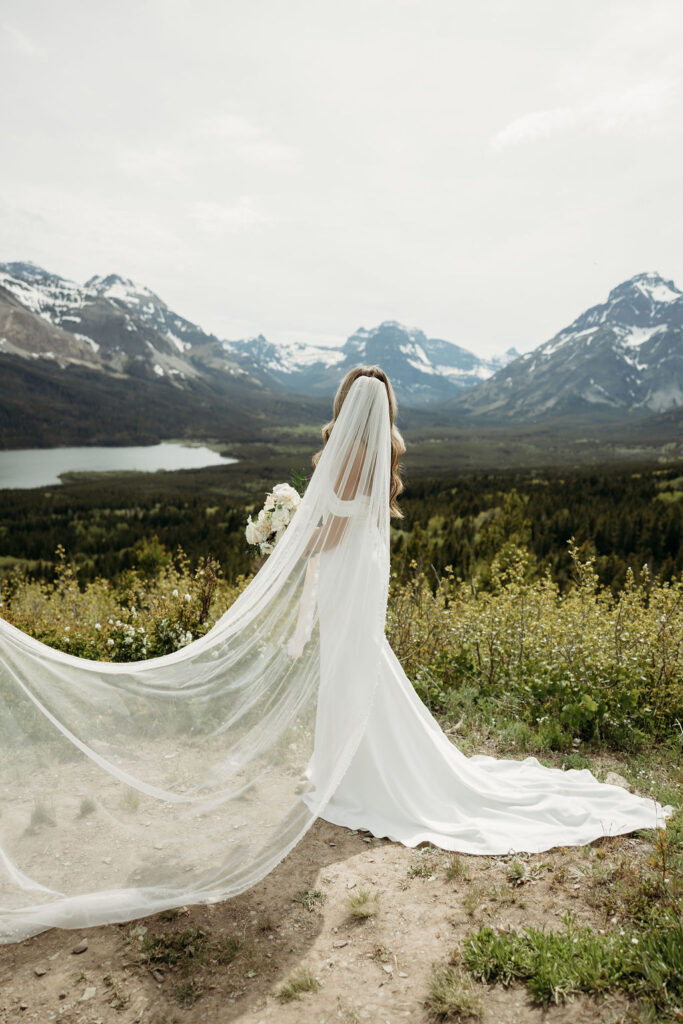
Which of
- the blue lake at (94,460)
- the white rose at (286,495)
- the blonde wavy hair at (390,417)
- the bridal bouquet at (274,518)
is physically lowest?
the blue lake at (94,460)

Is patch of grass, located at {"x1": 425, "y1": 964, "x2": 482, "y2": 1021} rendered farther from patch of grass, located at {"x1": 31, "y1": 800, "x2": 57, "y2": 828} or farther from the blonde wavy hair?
the blonde wavy hair

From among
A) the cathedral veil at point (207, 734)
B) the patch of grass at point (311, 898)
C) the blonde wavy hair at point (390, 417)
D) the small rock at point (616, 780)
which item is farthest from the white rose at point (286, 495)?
the small rock at point (616, 780)

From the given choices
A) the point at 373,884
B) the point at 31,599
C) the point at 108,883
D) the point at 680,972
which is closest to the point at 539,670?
the point at 373,884

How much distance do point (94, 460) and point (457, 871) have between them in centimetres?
13889

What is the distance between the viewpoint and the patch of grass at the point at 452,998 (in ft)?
8.22

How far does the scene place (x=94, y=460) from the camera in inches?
5103

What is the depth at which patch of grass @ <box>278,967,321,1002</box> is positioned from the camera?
2.69 meters

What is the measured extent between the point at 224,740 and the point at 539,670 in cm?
392

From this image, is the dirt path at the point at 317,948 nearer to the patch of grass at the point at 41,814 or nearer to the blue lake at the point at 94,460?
the patch of grass at the point at 41,814

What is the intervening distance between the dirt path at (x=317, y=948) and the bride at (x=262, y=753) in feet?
0.61

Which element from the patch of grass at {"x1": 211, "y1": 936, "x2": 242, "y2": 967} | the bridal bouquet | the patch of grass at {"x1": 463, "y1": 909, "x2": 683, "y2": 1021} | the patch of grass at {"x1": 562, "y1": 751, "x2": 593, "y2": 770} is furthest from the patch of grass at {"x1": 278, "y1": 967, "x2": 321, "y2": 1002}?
the patch of grass at {"x1": 562, "y1": 751, "x2": 593, "y2": 770}

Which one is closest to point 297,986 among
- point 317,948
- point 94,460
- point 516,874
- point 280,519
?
point 317,948

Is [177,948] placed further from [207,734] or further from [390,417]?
[390,417]

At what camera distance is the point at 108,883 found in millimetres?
3061
